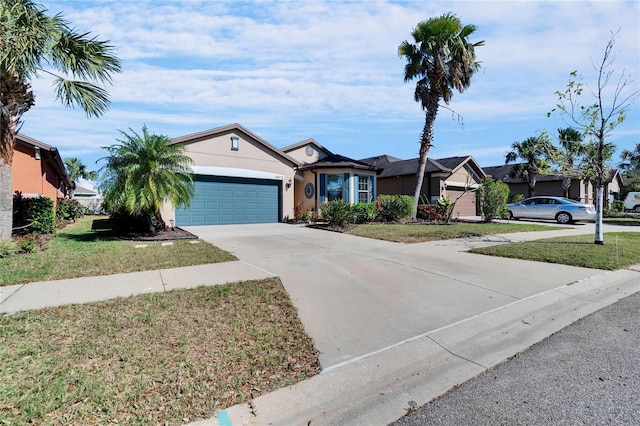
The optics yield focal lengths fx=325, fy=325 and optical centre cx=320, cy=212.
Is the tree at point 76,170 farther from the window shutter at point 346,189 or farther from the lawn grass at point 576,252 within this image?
the lawn grass at point 576,252

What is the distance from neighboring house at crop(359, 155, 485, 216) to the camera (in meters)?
23.6

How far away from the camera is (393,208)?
1731 centimetres

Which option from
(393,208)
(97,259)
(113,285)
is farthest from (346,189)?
(113,285)

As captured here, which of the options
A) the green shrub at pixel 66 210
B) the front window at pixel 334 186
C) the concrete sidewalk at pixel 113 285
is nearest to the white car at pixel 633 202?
the front window at pixel 334 186

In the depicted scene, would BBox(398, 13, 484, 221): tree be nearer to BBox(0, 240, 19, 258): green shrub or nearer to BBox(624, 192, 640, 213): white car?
BBox(0, 240, 19, 258): green shrub

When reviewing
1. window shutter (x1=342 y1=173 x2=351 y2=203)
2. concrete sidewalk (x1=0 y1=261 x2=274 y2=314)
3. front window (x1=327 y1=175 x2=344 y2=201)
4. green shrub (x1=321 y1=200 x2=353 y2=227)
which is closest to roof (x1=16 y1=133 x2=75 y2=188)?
concrete sidewalk (x1=0 y1=261 x2=274 y2=314)

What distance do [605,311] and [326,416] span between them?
14.9 feet

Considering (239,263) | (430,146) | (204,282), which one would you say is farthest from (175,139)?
(430,146)

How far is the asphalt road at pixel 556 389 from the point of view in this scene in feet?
7.88

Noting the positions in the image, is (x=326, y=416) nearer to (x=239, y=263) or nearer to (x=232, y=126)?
(x=239, y=263)


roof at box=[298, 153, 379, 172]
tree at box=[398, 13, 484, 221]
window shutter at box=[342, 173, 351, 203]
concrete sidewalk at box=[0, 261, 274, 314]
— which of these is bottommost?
concrete sidewalk at box=[0, 261, 274, 314]

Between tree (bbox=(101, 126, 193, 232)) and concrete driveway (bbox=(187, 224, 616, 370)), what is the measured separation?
3.09m

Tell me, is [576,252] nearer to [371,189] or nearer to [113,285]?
[113,285]

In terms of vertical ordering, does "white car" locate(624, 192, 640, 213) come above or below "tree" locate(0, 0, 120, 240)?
below
